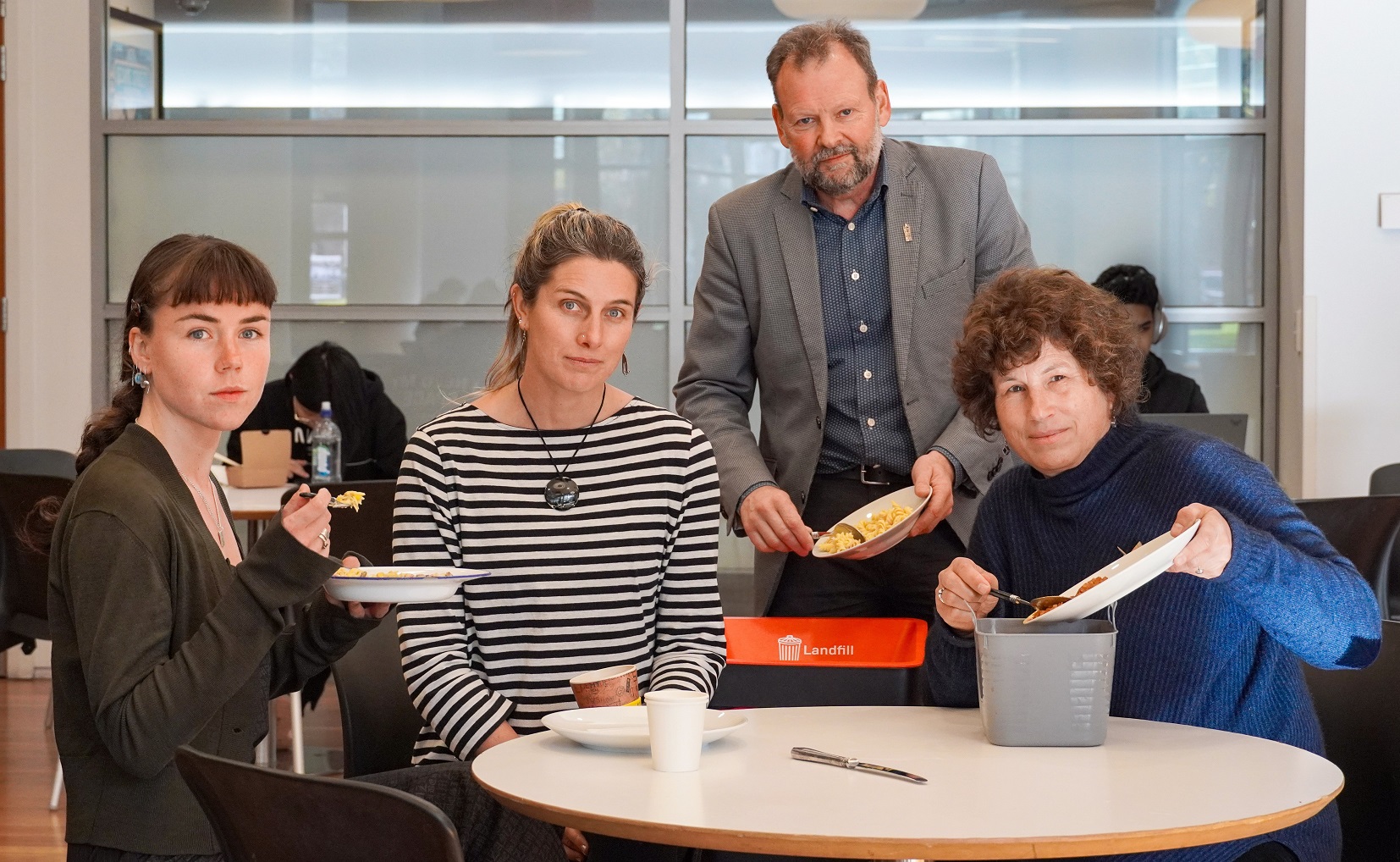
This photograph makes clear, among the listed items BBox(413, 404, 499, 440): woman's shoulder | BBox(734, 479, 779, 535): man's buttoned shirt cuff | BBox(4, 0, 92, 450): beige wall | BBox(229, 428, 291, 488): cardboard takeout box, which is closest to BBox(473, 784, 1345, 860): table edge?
BBox(413, 404, 499, 440): woman's shoulder

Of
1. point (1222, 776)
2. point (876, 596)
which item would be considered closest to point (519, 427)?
point (876, 596)

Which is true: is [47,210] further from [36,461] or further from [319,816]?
[319,816]

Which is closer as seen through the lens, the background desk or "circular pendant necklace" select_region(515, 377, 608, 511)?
"circular pendant necklace" select_region(515, 377, 608, 511)

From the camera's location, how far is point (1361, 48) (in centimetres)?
488

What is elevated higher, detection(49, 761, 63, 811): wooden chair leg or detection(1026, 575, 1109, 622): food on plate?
detection(1026, 575, 1109, 622): food on plate

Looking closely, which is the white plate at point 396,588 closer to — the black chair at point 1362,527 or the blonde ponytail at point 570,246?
the blonde ponytail at point 570,246

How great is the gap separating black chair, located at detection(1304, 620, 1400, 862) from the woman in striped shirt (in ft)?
2.97

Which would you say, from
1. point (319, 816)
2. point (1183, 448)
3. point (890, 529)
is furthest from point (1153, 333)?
point (319, 816)

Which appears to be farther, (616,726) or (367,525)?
(367,525)

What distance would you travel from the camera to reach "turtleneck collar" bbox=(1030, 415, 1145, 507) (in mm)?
1879

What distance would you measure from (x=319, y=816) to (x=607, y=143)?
4531 millimetres

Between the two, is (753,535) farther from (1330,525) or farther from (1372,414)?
(1372,414)

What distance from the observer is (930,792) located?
1.39m

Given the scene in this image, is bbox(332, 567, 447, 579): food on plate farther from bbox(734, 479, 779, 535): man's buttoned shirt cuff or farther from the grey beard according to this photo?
the grey beard
